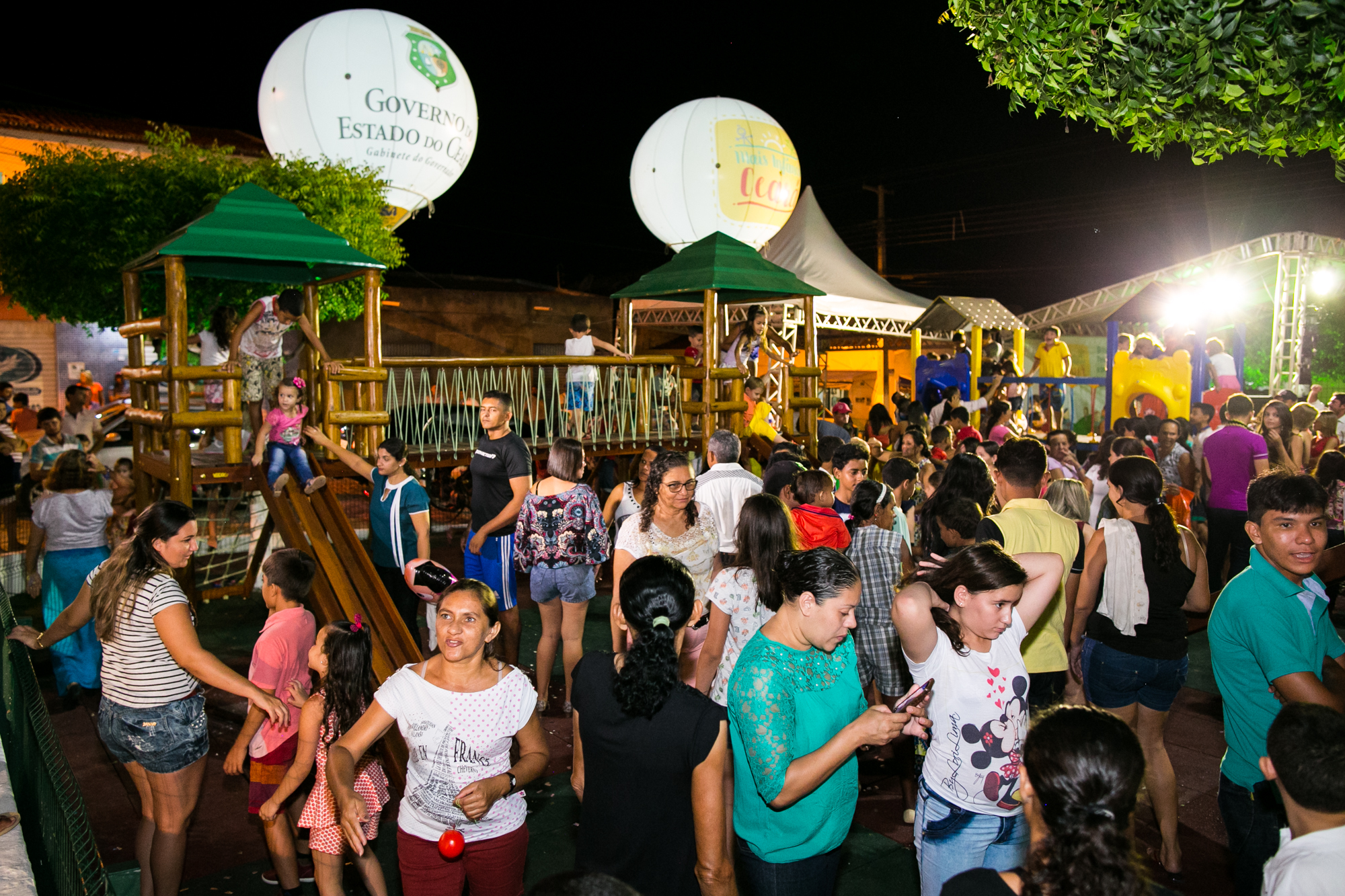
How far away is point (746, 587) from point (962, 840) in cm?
131

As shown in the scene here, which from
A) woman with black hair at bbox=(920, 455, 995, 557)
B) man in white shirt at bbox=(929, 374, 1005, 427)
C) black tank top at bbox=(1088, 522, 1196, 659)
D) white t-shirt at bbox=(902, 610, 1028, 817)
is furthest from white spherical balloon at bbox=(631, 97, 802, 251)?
white t-shirt at bbox=(902, 610, 1028, 817)

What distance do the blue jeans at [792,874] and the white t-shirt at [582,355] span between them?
7.25 meters

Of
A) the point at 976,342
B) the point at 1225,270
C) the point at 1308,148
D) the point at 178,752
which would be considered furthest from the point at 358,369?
the point at 1225,270

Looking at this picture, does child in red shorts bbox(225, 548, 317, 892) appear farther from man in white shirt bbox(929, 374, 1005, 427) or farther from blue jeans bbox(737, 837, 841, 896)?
man in white shirt bbox(929, 374, 1005, 427)

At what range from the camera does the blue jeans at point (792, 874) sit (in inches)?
Answer: 99.0

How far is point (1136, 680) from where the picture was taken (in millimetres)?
3945

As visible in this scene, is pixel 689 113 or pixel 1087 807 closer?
pixel 1087 807

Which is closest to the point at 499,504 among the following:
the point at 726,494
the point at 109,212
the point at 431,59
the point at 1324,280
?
the point at 726,494

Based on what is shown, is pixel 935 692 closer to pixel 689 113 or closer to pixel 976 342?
pixel 689 113

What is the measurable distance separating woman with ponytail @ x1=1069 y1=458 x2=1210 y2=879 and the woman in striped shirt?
12.0 ft

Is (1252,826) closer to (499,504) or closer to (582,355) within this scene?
(499,504)

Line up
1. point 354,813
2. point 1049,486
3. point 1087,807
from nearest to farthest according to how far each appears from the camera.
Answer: point 1087,807
point 354,813
point 1049,486

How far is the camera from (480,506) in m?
6.17

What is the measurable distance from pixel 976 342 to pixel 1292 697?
12.8 meters
